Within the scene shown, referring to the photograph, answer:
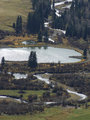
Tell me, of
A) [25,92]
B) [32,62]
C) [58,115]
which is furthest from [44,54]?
[58,115]

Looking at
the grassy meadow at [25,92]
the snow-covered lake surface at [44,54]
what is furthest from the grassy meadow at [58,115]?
the snow-covered lake surface at [44,54]

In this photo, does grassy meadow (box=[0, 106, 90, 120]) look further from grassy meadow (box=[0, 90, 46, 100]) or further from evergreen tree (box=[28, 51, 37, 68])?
evergreen tree (box=[28, 51, 37, 68])

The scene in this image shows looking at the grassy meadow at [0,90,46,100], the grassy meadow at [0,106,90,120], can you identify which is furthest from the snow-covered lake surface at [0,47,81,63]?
the grassy meadow at [0,106,90,120]

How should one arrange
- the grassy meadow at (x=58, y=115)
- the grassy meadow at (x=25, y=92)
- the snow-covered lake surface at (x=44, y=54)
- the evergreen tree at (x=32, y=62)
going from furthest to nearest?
the snow-covered lake surface at (x=44, y=54), the evergreen tree at (x=32, y=62), the grassy meadow at (x=25, y=92), the grassy meadow at (x=58, y=115)

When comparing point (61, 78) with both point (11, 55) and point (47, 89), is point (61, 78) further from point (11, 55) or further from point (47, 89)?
point (11, 55)

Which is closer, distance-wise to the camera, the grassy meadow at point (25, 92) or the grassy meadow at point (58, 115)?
the grassy meadow at point (58, 115)

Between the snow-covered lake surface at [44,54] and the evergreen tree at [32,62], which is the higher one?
the evergreen tree at [32,62]

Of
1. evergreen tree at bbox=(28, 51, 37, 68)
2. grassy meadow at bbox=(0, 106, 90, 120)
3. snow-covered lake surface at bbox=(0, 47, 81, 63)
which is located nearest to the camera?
grassy meadow at bbox=(0, 106, 90, 120)

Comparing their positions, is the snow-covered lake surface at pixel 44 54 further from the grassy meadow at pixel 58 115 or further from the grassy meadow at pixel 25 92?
the grassy meadow at pixel 58 115

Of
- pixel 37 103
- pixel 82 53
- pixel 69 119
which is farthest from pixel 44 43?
pixel 69 119
